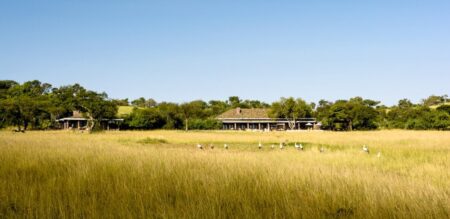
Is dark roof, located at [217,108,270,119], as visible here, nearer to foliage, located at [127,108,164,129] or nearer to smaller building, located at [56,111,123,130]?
foliage, located at [127,108,164,129]

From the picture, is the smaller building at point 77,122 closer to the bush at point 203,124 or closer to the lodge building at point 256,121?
the bush at point 203,124

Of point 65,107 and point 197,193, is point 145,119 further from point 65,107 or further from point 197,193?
point 197,193

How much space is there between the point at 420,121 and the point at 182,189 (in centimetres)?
6237

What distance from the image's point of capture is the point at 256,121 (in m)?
81.8

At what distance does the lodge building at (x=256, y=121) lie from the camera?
8144cm

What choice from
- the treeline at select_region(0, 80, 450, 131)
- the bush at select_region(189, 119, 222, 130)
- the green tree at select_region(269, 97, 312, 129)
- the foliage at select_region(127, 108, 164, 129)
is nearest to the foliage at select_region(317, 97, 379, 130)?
the treeline at select_region(0, 80, 450, 131)

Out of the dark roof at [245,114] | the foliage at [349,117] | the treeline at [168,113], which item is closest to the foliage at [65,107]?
the treeline at [168,113]

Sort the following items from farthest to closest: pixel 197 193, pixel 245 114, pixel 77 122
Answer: pixel 245 114, pixel 77 122, pixel 197 193

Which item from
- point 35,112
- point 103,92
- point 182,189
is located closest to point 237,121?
point 103,92

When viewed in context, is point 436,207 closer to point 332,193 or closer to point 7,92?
point 332,193

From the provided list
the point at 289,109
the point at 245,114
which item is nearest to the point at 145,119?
the point at 245,114

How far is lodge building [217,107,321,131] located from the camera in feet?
267

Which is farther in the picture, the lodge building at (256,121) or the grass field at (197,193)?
the lodge building at (256,121)

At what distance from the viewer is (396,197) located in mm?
4641
